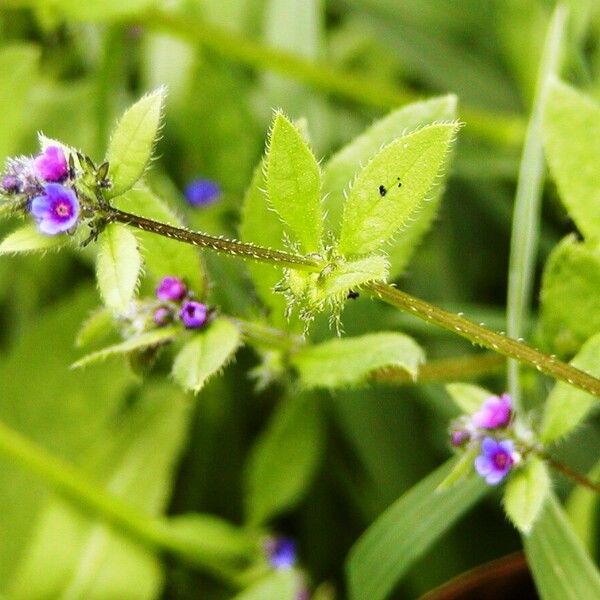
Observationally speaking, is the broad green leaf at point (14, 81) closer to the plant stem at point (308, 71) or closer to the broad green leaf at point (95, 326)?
the plant stem at point (308, 71)

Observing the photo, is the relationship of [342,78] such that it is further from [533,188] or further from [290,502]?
[290,502]

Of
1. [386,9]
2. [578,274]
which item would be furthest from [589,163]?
[386,9]

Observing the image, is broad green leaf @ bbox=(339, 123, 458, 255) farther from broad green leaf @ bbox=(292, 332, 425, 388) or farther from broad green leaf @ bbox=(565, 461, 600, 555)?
broad green leaf @ bbox=(565, 461, 600, 555)

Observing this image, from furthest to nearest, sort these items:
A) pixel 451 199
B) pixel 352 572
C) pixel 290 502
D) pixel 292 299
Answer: pixel 451 199 → pixel 290 502 → pixel 352 572 → pixel 292 299

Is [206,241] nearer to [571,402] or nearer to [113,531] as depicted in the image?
[571,402]

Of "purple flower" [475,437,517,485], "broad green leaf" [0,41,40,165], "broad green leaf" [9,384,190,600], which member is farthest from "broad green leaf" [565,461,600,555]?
"broad green leaf" [0,41,40,165]

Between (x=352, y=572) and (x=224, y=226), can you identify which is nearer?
(x=352, y=572)
